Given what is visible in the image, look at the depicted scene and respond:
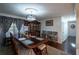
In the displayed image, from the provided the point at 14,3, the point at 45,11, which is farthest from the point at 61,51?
the point at 14,3

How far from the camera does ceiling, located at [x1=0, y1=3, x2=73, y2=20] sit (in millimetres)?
1679

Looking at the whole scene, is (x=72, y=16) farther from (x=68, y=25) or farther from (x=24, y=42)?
(x=24, y=42)

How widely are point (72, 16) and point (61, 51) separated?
616 mm

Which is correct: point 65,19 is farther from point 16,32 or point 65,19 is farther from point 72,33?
point 16,32

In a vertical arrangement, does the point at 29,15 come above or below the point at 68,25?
above

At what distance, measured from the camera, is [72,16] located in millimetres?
1699

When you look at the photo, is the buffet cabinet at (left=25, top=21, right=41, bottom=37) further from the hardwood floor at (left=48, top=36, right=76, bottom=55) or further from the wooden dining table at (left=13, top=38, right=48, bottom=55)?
the hardwood floor at (left=48, top=36, right=76, bottom=55)

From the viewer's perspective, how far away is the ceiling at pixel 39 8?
5.51 ft

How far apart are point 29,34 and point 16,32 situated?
22cm

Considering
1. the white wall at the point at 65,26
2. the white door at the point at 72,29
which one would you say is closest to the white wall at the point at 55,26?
the white wall at the point at 65,26

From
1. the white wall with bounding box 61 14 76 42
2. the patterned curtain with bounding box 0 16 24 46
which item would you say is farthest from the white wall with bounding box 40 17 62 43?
the patterned curtain with bounding box 0 16 24 46

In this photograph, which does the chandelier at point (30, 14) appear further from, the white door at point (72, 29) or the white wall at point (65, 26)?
the white door at point (72, 29)
